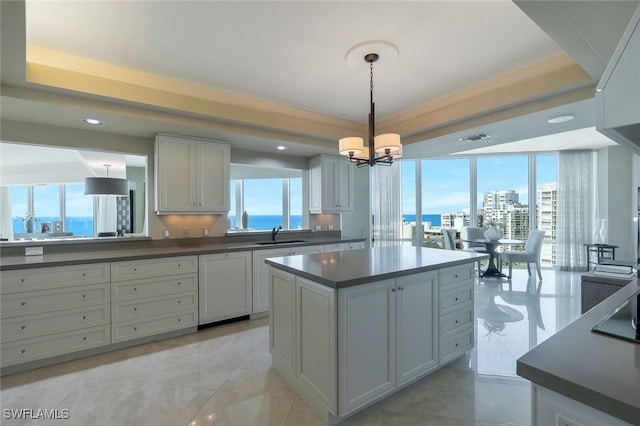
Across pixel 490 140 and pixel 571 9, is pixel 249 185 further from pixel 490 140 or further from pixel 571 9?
pixel 571 9

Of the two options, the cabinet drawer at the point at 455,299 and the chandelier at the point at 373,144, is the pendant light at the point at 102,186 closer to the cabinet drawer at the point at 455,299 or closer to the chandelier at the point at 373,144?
the chandelier at the point at 373,144

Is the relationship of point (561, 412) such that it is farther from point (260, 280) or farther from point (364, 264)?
point (260, 280)

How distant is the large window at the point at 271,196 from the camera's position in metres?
5.23

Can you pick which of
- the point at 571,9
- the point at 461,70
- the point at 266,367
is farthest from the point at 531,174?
the point at 266,367

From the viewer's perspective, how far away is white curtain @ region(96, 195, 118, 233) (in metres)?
6.73

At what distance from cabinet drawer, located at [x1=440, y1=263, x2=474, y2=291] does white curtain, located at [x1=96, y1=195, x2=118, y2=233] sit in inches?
286

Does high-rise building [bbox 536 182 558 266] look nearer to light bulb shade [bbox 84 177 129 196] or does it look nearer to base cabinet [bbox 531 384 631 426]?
base cabinet [bbox 531 384 631 426]

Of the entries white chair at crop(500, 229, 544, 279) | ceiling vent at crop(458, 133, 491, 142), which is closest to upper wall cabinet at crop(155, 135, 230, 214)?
ceiling vent at crop(458, 133, 491, 142)

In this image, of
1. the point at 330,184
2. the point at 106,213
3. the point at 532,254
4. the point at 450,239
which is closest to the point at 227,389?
the point at 330,184

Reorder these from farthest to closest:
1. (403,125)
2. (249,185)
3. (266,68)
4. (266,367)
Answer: (249,185)
(403,125)
(266,68)
(266,367)

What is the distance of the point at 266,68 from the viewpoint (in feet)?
8.95

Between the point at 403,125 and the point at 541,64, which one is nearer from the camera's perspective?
the point at 541,64

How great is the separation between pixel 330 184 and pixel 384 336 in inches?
125

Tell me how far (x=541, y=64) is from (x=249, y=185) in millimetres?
5050
